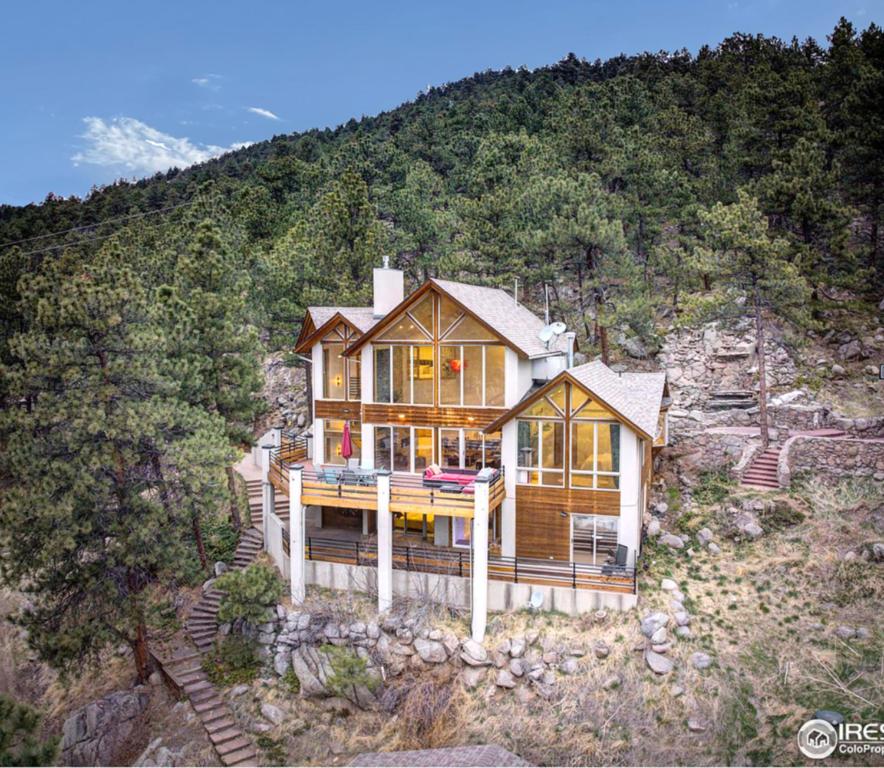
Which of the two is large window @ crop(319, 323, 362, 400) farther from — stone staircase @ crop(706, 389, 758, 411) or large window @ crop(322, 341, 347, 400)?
stone staircase @ crop(706, 389, 758, 411)

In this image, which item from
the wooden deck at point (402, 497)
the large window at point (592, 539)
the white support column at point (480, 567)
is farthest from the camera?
the large window at point (592, 539)

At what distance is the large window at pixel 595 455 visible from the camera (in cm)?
1673

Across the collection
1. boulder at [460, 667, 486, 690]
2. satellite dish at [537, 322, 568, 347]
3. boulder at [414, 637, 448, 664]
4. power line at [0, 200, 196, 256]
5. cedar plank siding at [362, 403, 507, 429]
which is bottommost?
boulder at [460, 667, 486, 690]

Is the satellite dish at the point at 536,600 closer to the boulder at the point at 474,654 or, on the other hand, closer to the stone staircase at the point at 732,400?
the boulder at the point at 474,654

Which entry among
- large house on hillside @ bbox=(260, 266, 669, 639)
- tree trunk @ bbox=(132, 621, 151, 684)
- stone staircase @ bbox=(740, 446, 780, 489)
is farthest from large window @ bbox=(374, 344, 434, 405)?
stone staircase @ bbox=(740, 446, 780, 489)

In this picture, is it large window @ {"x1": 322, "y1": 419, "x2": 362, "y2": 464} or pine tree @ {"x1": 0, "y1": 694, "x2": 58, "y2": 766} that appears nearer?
pine tree @ {"x1": 0, "y1": 694, "x2": 58, "y2": 766}

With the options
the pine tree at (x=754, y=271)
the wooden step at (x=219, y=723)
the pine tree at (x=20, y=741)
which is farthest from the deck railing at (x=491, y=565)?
the pine tree at (x=754, y=271)


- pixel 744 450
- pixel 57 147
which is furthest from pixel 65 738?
pixel 57 147

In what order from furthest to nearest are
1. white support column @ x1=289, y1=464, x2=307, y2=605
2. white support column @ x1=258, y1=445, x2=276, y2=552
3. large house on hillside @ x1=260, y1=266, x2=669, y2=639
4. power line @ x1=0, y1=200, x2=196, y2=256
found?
power line @ x1=0, y1=200, x2=196, y2=256 → white support column @ x1=258, y1=445, x2=276, y2=552 → white support column @ x1=289, y1=464, x2=307, y2=605 → large house on hillside @ x1=260, y1=266, x2=669, y2=639

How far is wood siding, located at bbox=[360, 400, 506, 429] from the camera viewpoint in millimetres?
18781

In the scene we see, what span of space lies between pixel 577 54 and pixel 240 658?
8853cm

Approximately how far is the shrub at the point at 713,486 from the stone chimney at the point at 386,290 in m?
13.1

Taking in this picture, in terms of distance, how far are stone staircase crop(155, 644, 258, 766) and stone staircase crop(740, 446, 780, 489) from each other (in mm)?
18126

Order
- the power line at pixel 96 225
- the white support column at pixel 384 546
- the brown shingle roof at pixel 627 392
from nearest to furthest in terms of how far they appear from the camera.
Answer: the brown shingle roof at pixel 627 392, the white support column at pixel 384 546, the power line at pixel 96 225
